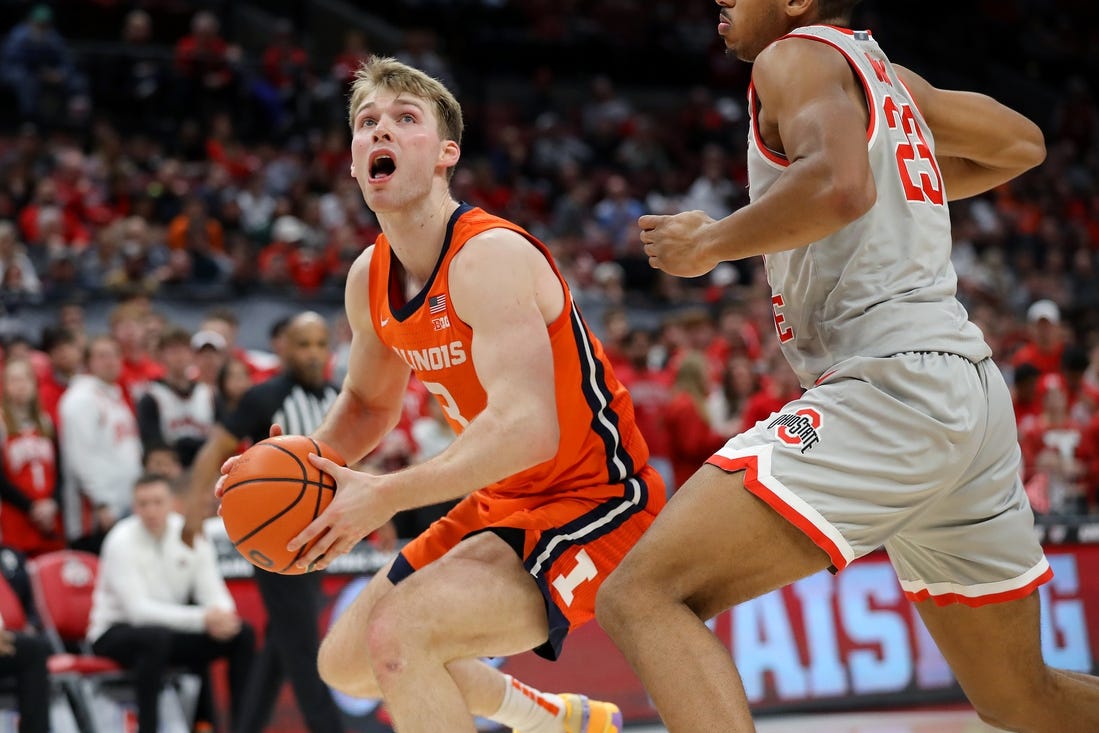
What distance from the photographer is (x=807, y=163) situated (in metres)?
3.11

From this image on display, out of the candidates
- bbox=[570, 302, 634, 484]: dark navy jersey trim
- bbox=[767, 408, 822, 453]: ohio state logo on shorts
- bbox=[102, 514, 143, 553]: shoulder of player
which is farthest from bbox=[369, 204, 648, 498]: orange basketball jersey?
bbox=[102, 514, 143, 553]: shoulder of player

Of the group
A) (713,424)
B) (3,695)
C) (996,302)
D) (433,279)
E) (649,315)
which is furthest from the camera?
(996,302)

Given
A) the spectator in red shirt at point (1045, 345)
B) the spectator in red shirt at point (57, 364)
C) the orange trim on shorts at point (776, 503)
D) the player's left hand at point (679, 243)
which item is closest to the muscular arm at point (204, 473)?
the spectator in red shirt at point (57, 364)

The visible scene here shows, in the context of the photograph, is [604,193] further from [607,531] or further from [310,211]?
[607,531]

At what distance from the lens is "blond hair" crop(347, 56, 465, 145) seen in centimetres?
400

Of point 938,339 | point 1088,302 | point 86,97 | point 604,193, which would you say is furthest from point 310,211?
point 938,339

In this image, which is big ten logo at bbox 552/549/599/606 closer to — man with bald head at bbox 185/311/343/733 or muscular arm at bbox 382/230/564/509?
muscular arm at bbox 382/230/564/509

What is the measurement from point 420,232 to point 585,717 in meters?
1.75

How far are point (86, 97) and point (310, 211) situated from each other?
11.0 ft

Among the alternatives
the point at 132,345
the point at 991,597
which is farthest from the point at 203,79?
the point at 991,597

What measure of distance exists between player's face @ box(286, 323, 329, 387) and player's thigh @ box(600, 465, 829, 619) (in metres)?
3.69

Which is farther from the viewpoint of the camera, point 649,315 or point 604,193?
point 604,193

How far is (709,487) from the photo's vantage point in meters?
3.17

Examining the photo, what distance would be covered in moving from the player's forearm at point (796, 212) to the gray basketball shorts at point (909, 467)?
38 cm
